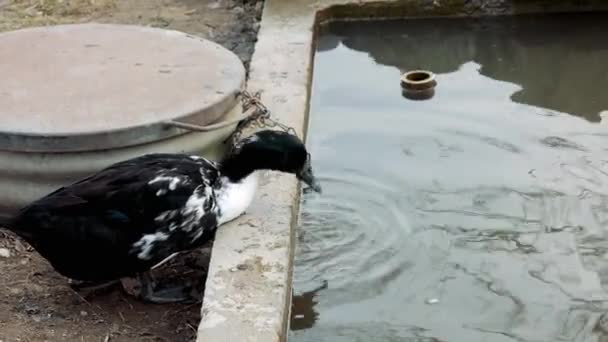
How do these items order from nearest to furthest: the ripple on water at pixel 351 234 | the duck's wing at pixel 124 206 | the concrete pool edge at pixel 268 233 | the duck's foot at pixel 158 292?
the concrete pool edge at pixel 268 233, the duck's wing at pixel 124 206, the duck's foot at pixel 158 292, the ripple on water at pixel 351 234

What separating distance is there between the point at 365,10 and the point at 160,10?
4.79ft

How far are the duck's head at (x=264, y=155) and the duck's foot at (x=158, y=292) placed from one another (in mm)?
481

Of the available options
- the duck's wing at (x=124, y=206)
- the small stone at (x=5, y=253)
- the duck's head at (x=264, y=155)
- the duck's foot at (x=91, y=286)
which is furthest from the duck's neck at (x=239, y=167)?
the small stone at (x=5, y=253)

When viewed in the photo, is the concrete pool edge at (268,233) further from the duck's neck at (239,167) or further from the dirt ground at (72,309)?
the dirt ground at (72,309)

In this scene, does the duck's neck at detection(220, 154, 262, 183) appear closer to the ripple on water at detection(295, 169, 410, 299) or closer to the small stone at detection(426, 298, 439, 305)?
the ripple on water at detection(295, 169, 410, 299)

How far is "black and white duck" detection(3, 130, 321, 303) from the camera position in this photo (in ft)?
11.7

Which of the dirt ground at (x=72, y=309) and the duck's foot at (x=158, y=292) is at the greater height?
the duck's foot at (x=158, y=292)

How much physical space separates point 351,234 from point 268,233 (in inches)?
26.4

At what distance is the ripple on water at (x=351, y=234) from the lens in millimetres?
4082

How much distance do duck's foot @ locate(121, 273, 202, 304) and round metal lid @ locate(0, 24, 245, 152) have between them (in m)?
0.59

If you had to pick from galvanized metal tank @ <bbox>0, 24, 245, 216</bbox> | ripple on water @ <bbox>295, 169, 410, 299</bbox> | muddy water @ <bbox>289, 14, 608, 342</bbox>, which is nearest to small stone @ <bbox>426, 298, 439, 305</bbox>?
muddy water @ <bbox>289, 14, 608, 342</bbox>

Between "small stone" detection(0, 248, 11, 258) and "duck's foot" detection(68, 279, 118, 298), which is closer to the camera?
"duck's foot" detection(68, 279, 118, 298)

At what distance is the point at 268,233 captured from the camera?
12.4ft

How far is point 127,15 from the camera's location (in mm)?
6785
